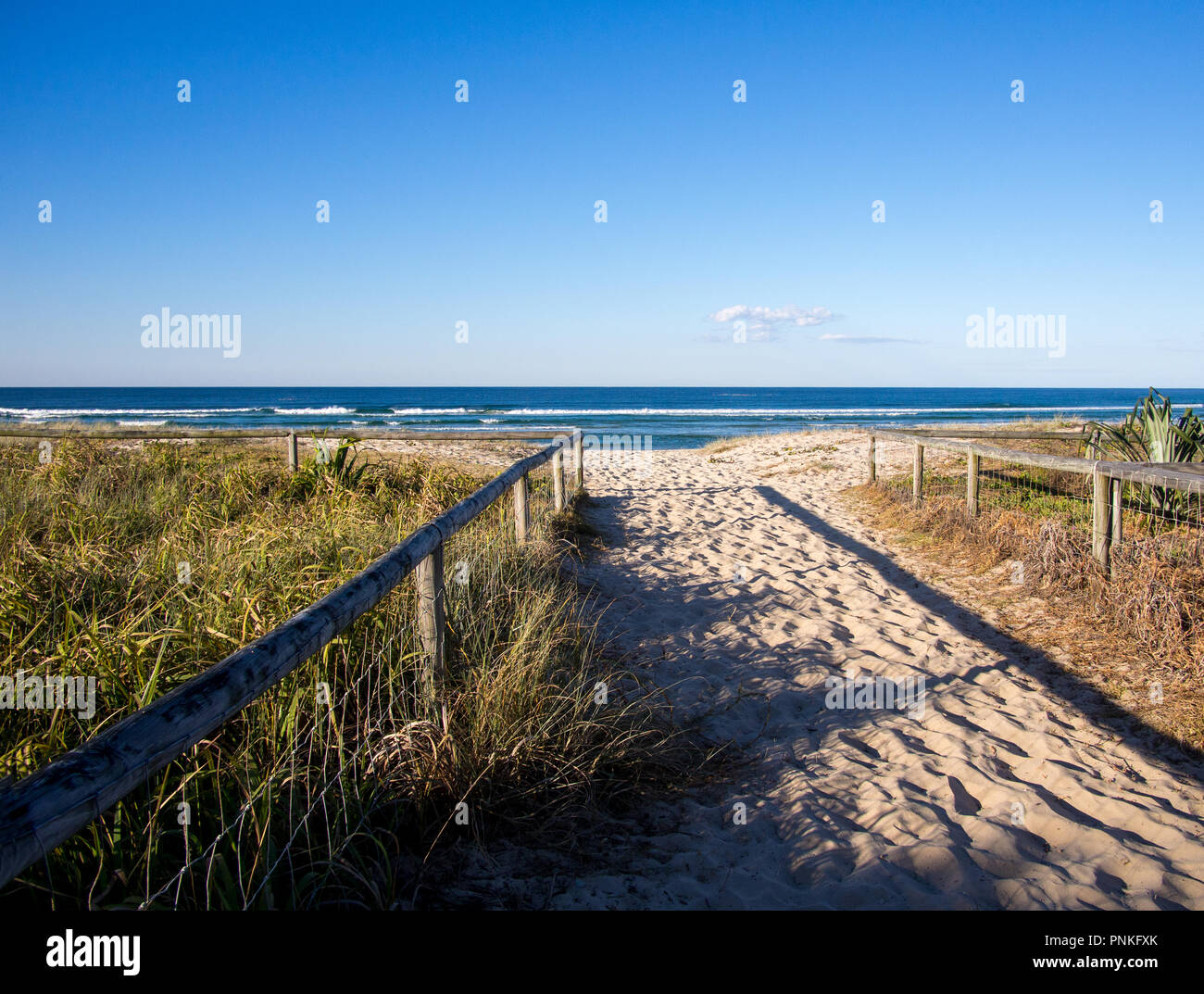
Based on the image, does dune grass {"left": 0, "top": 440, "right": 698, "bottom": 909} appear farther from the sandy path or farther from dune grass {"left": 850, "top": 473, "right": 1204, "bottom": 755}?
dune grass {"left": 850, "top": 473, "right": 1204, "bottom": 755}

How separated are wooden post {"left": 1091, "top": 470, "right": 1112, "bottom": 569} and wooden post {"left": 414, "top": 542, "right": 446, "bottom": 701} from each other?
542 cm

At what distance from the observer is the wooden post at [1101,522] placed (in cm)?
596

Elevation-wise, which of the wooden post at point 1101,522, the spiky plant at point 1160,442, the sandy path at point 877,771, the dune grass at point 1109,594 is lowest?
the sandy path at point 877,771

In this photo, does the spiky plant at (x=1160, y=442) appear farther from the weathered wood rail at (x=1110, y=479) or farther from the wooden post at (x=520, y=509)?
the wooden post at (x=520, y=509)

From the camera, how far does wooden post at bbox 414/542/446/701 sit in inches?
128

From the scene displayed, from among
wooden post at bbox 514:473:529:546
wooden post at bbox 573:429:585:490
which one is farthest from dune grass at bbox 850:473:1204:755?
wooden post at bbox 573:429:585:490

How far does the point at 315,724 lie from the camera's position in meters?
2.87

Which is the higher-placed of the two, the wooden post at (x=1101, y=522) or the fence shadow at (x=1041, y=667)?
the wooden post at (x=1101, y=522)

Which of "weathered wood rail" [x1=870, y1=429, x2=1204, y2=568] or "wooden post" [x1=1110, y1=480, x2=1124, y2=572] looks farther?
"wooden post" [x1=1110, y1=480, x2=1124, y2=572]

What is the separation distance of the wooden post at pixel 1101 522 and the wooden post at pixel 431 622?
542 centimetres
